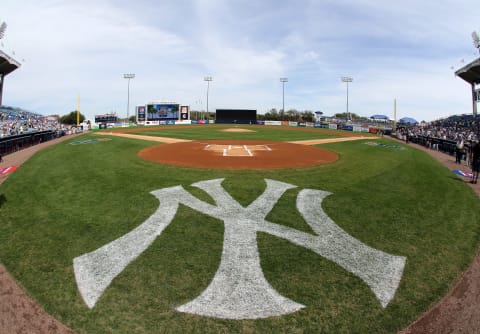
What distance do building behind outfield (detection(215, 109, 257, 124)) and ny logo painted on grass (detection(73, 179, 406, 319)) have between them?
78.3m

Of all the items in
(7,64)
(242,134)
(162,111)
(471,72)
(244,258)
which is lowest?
(244,258)

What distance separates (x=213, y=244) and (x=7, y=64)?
179ft

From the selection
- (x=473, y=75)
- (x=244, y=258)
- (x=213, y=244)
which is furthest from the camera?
(x=473, y=75)

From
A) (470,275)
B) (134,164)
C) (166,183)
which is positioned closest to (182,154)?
A: (134,164)

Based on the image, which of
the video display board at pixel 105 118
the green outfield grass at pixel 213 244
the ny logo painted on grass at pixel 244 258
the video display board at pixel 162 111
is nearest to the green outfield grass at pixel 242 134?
the green outfield grass at pixel 213 244

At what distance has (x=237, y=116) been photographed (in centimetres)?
8981

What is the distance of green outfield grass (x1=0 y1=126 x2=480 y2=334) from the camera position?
6898mm

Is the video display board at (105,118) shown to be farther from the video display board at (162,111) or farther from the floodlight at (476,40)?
the floodlight at (476,40)

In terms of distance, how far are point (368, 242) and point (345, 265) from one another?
1.84 metres

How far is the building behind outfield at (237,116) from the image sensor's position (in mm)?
89562

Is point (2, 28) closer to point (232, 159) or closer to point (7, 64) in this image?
point (7, 64)

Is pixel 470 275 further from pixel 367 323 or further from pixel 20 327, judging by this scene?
pixel 20 327

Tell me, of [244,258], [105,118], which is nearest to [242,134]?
[244,258]

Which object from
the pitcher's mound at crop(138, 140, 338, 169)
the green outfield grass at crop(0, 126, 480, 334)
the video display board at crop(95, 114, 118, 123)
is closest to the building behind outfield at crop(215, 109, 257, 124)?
the video display board at crop(95, 114, 118, 123)
